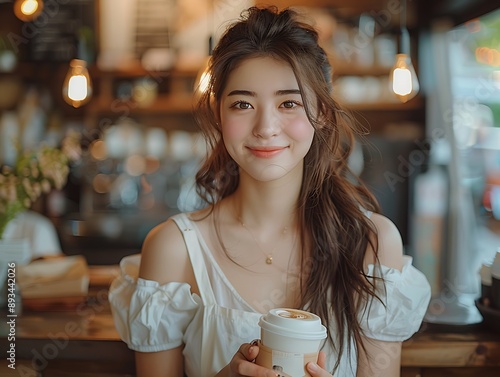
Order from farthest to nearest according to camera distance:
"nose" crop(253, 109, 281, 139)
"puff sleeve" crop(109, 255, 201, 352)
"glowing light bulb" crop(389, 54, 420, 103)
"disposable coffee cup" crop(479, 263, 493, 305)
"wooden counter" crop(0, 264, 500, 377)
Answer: "glowing light bulb" crop(389, 54, 420, 103)
"disposable coffee cup" crop(479, 263, 493, 305)
"wooden counter" crop(0, 264, 500, 377)
"puff sleeve" crop(109, 255, 201, 352)
"nose" crop(253, 109, 281, 139)

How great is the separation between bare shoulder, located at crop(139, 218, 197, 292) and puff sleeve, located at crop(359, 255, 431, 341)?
428mm

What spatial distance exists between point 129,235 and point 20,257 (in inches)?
91.7

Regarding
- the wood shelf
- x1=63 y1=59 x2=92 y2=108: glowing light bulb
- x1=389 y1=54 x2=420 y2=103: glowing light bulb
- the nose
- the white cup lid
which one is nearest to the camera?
the white cup lid

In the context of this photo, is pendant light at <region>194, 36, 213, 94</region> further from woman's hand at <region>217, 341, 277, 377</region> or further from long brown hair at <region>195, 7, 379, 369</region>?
woman's hand at <region>217, 341, 277, 377</region>

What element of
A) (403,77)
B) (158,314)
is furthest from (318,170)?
(403,77)

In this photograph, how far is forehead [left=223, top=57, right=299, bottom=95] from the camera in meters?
1.41

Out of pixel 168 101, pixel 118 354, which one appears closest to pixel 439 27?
pixel 168 101

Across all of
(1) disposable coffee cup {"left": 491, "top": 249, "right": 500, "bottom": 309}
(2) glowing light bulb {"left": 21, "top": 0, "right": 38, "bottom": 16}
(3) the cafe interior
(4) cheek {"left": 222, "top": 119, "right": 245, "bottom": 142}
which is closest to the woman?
(4) cheek {"left": 222, "top": 119, "right": 245, "bottom": 142}

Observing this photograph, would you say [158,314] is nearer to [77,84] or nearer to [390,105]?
[77,84]

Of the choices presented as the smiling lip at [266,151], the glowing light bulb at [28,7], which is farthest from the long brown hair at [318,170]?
the glowing light bulb at [28,7]

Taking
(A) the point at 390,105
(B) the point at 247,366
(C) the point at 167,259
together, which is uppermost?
(A) the point at 390,105

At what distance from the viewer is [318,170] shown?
1.56 m

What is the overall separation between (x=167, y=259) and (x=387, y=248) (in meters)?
0.53

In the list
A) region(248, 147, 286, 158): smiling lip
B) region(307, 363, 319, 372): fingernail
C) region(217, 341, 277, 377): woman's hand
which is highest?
region(248, 147, 286, 158): smiling lip
